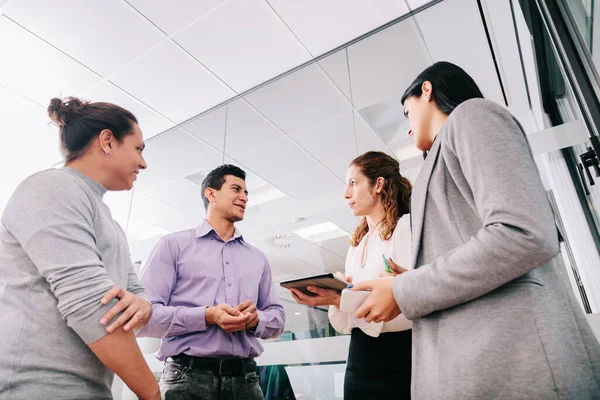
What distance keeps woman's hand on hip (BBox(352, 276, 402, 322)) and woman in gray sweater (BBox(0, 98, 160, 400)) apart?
25.0 inches

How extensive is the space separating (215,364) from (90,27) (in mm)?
2610

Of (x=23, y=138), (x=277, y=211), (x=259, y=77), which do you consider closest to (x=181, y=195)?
(x=277, y=211)

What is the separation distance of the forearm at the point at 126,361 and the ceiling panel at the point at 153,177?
3.33 m

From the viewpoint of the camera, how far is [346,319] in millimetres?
1402

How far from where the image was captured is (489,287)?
703 millimetres

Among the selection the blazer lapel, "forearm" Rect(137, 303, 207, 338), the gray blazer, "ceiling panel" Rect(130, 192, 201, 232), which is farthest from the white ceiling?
the gray blazer

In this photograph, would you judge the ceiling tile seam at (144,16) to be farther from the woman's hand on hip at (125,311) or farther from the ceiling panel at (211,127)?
the woman's hand on hip at (125,311)

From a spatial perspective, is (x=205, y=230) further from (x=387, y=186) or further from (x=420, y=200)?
(x=420, y=200)

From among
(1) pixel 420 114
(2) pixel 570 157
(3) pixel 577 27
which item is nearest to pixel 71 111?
(1) pixel 420 114

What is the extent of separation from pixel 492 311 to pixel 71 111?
1.46 metres

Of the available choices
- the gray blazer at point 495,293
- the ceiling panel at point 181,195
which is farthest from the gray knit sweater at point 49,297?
the ceiling panel at point 181,195

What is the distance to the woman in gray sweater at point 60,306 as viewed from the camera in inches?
33.9

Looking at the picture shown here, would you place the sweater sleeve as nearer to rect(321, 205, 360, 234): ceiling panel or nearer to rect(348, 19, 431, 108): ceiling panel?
rect(321, 205, 360, 234): ceiling panel

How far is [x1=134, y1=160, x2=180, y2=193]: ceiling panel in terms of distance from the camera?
13.4 ft
